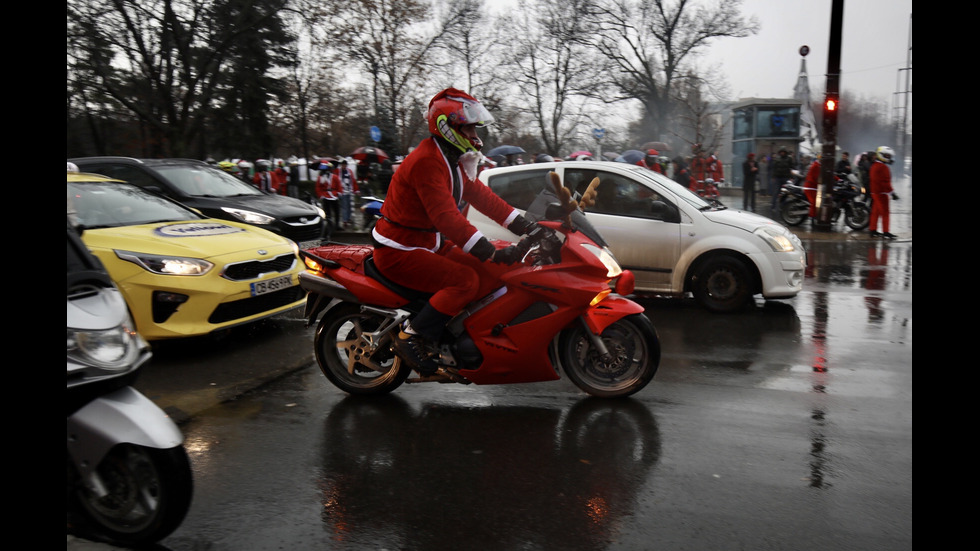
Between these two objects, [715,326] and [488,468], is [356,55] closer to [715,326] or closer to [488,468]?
[715,326]

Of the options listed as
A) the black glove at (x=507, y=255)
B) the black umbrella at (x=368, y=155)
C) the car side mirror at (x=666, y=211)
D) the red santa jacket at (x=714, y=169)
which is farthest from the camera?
the black umbrella at (x=368, y=155)

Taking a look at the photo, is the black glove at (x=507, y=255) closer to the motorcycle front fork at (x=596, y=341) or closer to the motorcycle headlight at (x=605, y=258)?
the motorcycle headlight at (x=605, y=258)

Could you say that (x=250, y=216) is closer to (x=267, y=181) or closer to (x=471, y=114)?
(x=471, y=114)

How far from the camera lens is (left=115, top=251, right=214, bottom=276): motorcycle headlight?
6605mm

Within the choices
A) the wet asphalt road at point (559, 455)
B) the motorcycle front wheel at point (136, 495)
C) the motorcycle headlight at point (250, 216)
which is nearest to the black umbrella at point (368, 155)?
the motorcycle headlight at point (250, 216)

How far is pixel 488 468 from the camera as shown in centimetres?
430

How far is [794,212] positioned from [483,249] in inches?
616

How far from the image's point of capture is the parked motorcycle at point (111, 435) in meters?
3.05

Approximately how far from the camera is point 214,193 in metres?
11.8

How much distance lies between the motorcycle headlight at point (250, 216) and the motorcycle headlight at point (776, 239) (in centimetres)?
682

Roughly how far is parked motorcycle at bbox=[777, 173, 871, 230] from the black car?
11.1m

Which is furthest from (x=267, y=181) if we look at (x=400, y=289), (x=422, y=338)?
(x=422, y=338)

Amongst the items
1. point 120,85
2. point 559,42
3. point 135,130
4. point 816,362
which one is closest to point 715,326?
point 816,362

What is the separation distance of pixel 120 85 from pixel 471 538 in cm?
2323
